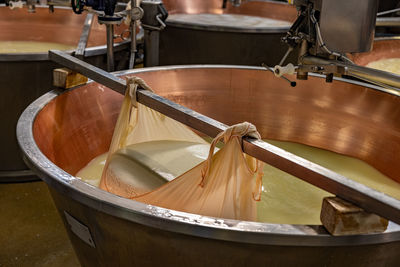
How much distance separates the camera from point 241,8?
15.4 ft

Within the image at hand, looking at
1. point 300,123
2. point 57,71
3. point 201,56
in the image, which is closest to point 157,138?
point 57,71

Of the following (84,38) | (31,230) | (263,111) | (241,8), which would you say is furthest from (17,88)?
(241,8)

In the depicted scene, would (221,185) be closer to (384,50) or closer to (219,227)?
(219,227)

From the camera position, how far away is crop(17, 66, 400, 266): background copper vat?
3.43 ft

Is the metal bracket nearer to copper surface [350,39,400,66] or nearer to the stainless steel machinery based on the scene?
the stainless steel machinery

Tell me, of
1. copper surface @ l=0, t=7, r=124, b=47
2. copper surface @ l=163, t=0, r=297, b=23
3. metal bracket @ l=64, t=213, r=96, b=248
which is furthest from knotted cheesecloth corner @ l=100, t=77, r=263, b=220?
copper surface @ l=163, t=0, r=297, b=23

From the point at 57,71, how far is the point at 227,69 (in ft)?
2.79

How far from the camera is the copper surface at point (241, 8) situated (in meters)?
4.38

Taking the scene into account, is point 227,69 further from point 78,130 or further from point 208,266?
point 208,266

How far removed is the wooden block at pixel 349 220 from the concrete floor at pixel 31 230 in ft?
4.81

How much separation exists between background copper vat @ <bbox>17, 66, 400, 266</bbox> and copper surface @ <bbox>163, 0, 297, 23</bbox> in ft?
7.39

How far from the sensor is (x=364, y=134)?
2.14 metres

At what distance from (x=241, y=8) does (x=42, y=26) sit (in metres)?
1.97

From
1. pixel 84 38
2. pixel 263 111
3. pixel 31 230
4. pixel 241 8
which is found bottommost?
pixel 31 230
